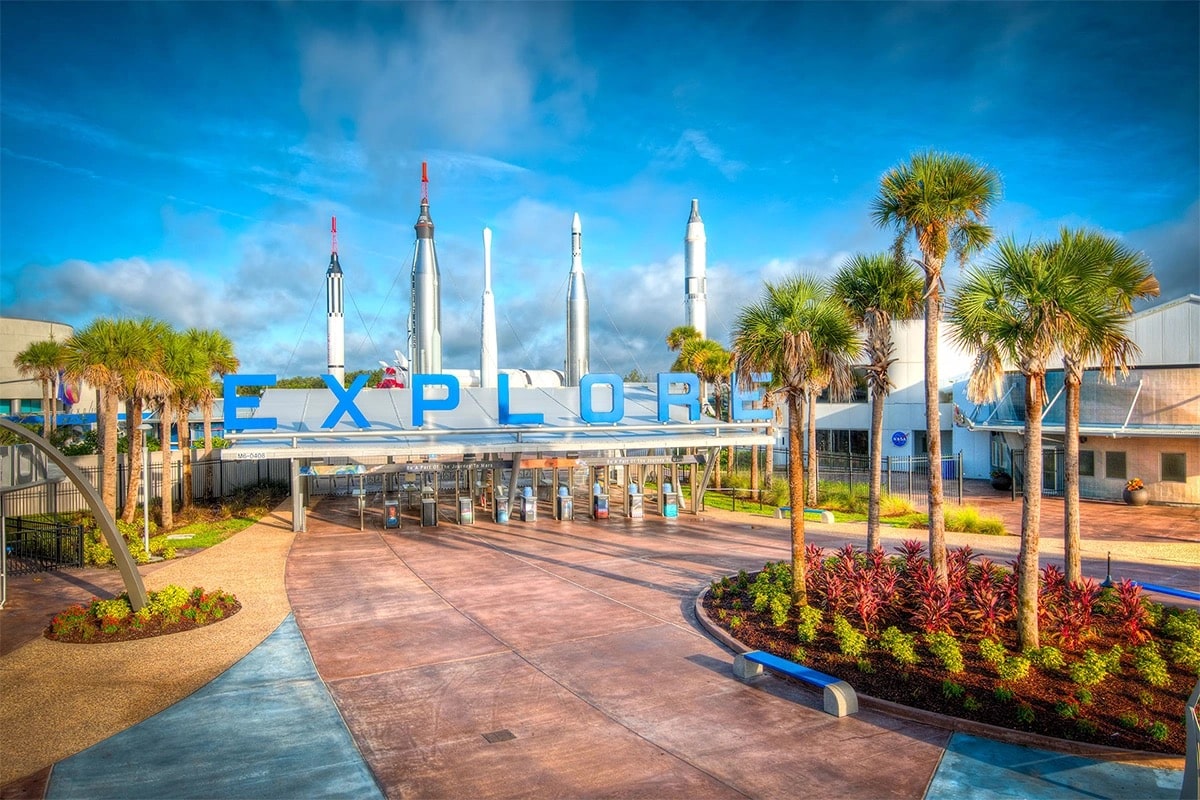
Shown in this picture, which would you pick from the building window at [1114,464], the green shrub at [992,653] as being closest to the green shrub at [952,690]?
the green shrub at [992,653]

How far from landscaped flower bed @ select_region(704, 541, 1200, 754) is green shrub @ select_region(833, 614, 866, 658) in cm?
2

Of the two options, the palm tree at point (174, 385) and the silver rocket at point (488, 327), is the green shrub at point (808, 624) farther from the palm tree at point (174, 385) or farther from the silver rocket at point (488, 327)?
the silver rocket at point (488, 327)

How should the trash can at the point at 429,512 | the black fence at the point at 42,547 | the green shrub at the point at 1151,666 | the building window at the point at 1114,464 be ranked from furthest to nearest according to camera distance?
1. the building window at the point at 1114,464
2. the trash can at the point at 429,512
3. the black fence at the point at 42,547
4. the green shrub at the point at 1151,666

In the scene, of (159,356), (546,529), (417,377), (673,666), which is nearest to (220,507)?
(159,356)

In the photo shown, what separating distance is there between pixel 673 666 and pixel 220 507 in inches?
948

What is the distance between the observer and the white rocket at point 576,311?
50.0 meters

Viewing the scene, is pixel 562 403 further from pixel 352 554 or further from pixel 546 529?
pixel 352 554

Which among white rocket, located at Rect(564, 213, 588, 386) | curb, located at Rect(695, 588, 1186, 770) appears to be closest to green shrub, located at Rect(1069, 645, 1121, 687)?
curb, located at Rect(695, 588, 1186, 770)

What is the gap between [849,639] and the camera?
11836 mm

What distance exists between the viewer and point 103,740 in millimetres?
9469

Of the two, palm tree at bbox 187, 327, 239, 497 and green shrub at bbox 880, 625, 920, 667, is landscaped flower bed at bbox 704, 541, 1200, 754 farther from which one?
palm tree at bbox 187, 327, 239, 497

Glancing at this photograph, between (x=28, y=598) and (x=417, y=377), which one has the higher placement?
(x=417, y=377)

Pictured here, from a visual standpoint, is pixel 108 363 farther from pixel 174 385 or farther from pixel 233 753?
pixel 233 753

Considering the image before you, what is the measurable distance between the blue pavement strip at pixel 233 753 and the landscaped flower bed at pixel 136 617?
3562 mm
